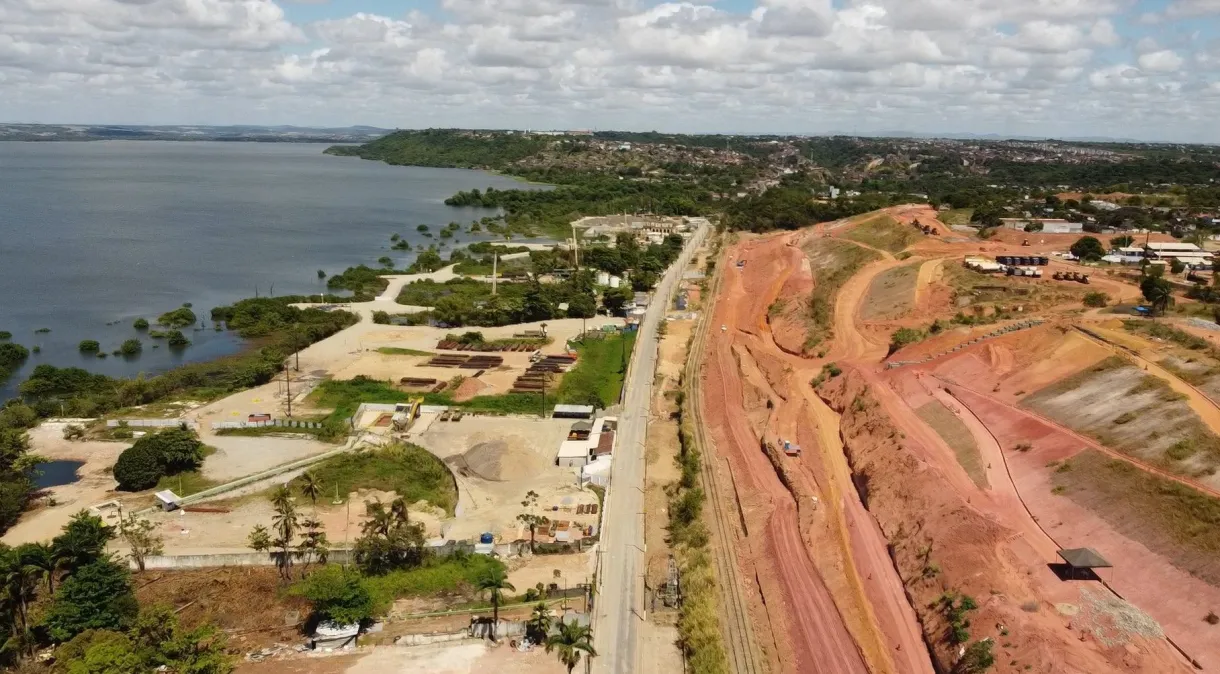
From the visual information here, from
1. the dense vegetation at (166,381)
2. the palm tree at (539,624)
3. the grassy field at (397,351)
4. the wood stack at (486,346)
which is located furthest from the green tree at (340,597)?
the wood stack at (486,346)

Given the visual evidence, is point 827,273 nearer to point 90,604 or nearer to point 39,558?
point 90,604

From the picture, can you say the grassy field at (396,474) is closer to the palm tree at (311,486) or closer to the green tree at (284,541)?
the palm tree at (311,486)

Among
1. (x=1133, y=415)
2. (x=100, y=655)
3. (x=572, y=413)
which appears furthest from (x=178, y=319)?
(x=1133, y=415)

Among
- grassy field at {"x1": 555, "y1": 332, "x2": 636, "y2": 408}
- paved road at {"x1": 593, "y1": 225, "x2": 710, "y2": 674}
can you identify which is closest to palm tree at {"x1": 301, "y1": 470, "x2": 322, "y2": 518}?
paved road at {"x1": 593, "y1": 225, "x2": 710, "y2": 674}

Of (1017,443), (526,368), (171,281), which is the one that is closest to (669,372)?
(526,368)

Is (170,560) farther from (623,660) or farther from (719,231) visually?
(719,231)

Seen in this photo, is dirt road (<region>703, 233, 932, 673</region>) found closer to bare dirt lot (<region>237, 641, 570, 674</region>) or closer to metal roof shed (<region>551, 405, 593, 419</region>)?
metal roof shed (<region>551, 405, 593, 419</region>)

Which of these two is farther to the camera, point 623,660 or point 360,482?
point 360,482
